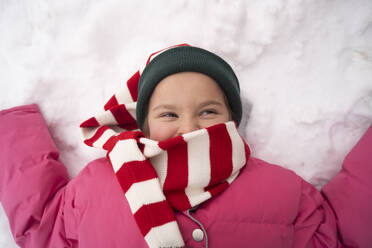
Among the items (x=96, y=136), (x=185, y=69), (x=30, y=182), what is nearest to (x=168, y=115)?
(x=185, y=69)

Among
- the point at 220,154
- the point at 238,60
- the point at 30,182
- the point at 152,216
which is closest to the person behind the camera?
the point at 152,216

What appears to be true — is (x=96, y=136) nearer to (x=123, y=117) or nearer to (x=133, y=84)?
(x=123, y=117)

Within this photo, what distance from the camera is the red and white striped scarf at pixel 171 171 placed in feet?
2.50

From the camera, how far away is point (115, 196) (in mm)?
828

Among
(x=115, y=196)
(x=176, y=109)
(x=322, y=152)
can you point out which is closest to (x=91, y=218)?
(x=115, y=196)

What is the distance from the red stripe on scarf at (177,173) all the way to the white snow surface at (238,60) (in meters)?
0.42

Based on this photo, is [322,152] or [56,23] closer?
[322,152]

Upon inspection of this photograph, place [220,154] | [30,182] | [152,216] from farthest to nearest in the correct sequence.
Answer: [30,182] → [220,154] → [152,216]

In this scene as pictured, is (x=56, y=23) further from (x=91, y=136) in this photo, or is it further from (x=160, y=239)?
(x=160, y=239)

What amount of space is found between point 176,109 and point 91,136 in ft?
1.25

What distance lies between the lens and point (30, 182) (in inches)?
38.3

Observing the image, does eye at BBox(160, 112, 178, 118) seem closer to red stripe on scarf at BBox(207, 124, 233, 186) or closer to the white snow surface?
red stripe on scarf at BBox(207, 124, 233, 186)

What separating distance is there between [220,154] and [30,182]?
72cm

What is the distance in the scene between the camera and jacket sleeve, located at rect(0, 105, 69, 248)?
93 centimetres
